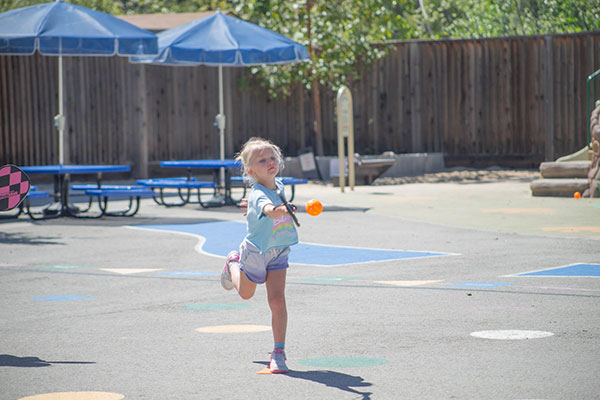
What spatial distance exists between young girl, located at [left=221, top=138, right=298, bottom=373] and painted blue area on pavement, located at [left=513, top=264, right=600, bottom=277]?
11.5ft

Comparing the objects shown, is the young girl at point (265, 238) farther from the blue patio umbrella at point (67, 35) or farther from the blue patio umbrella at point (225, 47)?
the blue patio umbrella at point (225, 47)

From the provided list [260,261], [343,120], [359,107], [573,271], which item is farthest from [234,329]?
[359,107]

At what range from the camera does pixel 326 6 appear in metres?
21.3

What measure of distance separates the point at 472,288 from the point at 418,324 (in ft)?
4.99

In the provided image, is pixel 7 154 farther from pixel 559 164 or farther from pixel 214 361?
pixel 214 361

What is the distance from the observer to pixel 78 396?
452 cm

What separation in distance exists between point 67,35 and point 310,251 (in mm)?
5427

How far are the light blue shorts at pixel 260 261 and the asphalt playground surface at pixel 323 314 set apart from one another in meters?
0.46

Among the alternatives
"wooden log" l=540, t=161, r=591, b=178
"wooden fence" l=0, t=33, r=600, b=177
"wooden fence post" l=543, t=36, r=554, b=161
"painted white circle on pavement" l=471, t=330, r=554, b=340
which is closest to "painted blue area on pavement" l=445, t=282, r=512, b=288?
"painted white circle on pavement" l=471, t=330, r=554, b=340

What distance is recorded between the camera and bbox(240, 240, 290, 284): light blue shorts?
5.29 meters

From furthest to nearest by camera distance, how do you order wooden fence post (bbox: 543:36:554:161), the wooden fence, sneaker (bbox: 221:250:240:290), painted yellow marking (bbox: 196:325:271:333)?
wooden fence post (bbox: 543:36:554:161), the wooden fence, painted yellow marking (bbox: 196:325:271:333), sneaker (bbox: 221:250:240:290)

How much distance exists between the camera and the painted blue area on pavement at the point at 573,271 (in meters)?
8.09

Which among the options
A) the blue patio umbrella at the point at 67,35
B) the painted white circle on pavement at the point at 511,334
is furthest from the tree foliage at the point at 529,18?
the painted white circle on pavement at the point at 511,334

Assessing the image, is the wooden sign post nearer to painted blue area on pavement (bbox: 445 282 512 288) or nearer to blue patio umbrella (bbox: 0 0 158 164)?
blue patio umbrella (bbox: 0 0 158 164)
